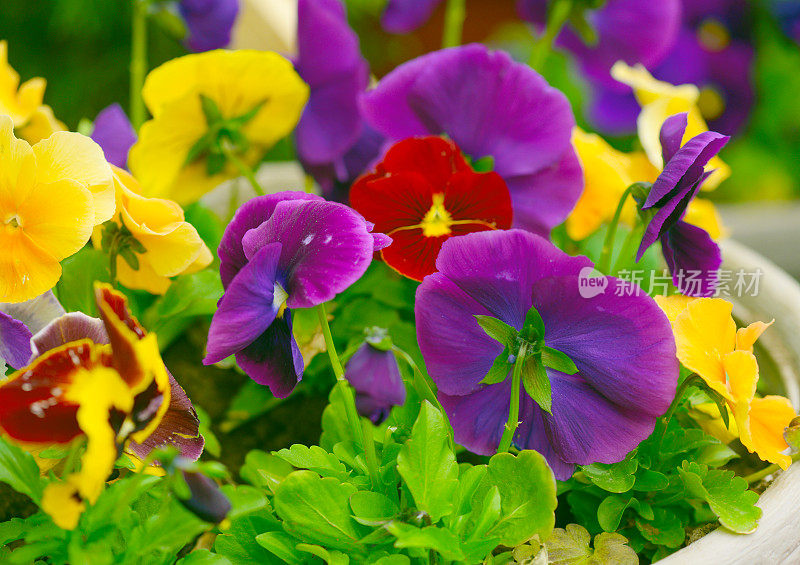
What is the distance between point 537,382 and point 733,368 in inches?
4.3

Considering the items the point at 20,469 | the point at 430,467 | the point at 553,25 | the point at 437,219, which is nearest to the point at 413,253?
the point at 437,219

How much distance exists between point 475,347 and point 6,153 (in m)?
0.28

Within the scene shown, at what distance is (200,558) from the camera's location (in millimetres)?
405

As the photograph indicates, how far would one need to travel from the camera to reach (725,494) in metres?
0.46

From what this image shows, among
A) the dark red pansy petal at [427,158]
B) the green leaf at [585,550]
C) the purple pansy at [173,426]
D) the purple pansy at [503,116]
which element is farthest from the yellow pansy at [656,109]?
the purple pansy at [173,426]

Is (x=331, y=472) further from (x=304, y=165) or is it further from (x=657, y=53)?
(x=657, y=53)

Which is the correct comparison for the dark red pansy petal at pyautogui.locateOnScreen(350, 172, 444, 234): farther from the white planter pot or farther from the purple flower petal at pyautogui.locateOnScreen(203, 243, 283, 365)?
the white planter pot

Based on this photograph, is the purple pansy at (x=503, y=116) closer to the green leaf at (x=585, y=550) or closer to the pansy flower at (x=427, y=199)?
the pansy flower at (x=427, y=199)

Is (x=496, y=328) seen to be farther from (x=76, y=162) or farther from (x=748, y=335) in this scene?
(x=76, y=162)

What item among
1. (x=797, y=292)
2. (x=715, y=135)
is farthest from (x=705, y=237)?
(x=797, y=292)

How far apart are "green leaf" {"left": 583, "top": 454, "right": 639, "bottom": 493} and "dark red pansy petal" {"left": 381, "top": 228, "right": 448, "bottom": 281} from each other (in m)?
0.15

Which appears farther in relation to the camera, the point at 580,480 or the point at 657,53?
the point at 657,53

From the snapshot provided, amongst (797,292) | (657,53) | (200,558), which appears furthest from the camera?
(657,53)

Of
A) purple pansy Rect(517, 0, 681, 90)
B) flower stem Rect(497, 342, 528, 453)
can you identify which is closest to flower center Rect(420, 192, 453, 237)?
flower stem Rect(497, 342, 528, 453)
